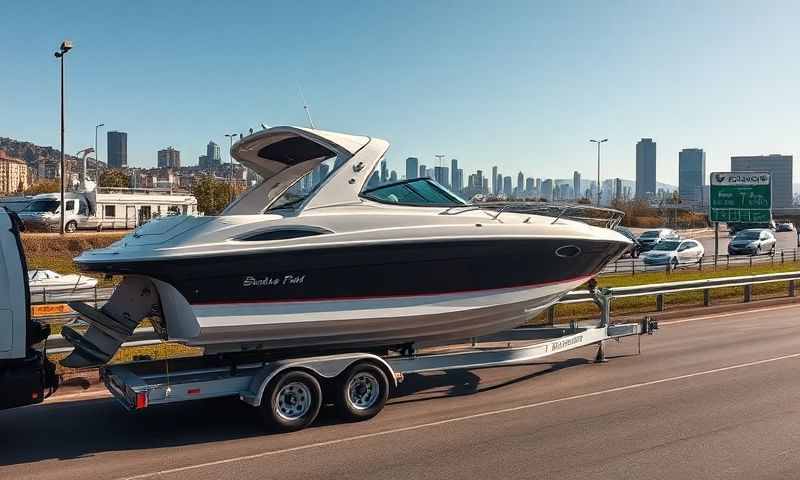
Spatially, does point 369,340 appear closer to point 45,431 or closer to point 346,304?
point 346,304

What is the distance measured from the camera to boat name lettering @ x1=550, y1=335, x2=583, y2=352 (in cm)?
997

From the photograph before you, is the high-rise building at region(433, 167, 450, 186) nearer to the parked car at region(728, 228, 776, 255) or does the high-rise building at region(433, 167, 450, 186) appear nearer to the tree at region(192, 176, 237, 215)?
Result: the parked car at region(728, 228, 776, 255)

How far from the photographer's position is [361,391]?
830 cm

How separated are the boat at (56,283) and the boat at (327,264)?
15.0 meters

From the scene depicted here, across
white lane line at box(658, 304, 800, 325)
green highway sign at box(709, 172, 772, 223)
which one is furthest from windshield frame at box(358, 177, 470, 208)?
green highway sign at box(709, 172, 772, 223)

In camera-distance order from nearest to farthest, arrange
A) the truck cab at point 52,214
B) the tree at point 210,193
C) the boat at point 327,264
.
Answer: the boat at point 327,264, the truck cab at point 52,214, the tree at point 210,193

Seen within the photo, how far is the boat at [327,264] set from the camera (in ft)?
25.2

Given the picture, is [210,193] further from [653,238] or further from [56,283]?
[56,283]

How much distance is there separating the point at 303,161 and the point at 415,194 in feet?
5.12

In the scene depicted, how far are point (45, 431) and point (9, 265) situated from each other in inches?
77.6

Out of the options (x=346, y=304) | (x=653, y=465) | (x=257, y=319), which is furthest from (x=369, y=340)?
(x=653, y=465)

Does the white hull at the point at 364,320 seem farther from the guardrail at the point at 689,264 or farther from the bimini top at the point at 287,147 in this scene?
the guardrail at the point at 689,264

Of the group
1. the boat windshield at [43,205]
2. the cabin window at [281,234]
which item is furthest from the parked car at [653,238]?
the cabin window at [281,234]

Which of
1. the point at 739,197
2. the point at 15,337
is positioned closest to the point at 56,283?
the point at 15,337
